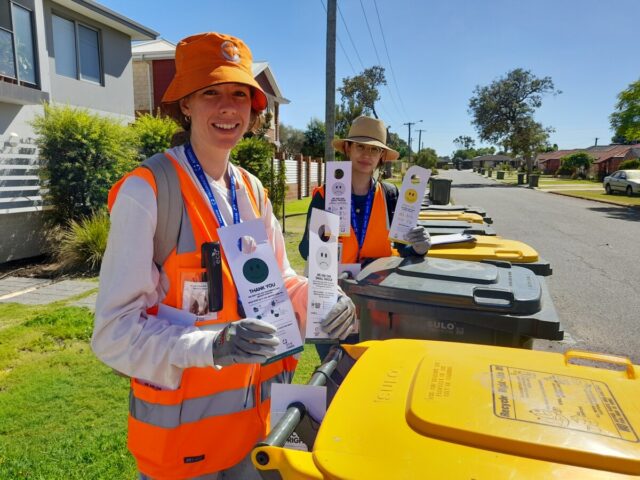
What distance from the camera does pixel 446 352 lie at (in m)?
1.48

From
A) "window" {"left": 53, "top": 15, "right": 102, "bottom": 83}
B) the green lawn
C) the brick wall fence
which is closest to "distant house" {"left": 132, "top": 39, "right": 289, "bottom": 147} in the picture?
the brick wall fence

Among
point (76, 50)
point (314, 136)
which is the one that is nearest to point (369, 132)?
point (76, 50)

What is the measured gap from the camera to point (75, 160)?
755cm

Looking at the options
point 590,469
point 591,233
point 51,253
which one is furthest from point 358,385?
point 591,233

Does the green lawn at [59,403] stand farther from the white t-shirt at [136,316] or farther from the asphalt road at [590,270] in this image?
the asphalt road at [590,270]

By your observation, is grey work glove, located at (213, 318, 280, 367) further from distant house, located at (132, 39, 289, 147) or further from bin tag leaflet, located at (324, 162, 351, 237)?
distant house, located at (132, 39, 289, 147)

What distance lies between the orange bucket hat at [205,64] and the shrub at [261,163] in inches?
365

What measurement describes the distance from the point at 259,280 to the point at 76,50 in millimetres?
12385

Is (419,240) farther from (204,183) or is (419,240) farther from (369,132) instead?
(204,183)

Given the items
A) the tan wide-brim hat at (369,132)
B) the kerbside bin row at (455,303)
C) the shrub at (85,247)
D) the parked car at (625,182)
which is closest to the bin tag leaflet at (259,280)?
the kerbside bin row at (455,303)

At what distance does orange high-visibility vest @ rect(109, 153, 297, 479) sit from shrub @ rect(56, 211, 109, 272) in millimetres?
6204

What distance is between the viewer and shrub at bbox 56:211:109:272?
22.9 ft

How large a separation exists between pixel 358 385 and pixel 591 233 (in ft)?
41.8

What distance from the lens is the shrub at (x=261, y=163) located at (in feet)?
35.5
